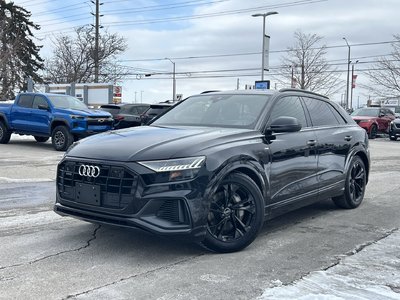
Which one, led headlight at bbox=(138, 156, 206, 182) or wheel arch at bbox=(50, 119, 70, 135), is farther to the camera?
wheel arch at bbox=(50, 119, 70, 135)

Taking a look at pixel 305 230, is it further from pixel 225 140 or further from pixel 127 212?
pixel 127 212

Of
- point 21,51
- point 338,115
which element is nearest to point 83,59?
point 21,51

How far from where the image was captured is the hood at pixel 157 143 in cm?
419

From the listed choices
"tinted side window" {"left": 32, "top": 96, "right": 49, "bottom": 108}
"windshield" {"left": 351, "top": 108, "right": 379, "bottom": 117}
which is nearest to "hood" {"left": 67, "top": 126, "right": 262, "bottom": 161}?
"tinted side window" {"left": 32, "top": 96, "right": 49, "bottom": 108}

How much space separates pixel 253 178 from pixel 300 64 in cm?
4087

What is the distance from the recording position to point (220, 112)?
18.1 feet

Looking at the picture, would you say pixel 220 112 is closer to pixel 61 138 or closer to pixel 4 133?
pixel 61 138

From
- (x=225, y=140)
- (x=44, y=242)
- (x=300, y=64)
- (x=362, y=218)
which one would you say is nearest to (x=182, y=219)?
(x=225, y=140)

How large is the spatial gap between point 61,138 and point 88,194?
1041cm

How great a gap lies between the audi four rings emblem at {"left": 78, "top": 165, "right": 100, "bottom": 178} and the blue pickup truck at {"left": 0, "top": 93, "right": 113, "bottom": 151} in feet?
32.3

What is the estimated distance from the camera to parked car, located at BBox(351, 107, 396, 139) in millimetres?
25486

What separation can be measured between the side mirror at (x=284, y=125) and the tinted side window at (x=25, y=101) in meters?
11.9

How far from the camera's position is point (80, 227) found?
5.44 m

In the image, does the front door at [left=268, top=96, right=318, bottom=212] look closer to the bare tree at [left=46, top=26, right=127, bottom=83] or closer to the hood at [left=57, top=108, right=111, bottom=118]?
the hood at [left=57, top=108, right=111, bottom=118]
